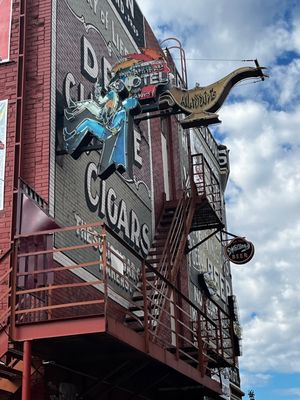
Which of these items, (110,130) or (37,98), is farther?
(37,98)

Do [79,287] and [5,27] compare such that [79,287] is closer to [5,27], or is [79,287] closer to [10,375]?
[10,375]

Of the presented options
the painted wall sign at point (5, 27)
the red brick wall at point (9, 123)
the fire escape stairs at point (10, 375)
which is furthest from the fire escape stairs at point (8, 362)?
the painted wall sign at point (5, 27)

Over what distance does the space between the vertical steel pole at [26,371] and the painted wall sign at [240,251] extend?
599 inches

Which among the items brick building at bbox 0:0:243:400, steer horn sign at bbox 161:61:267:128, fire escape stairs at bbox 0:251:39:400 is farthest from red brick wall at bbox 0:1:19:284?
steer horn sign at bbox 161:61:267:128

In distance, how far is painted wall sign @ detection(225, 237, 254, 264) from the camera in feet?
80.7

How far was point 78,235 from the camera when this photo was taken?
48.2 feet

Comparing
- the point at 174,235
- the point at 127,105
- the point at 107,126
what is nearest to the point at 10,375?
the point at 107,126

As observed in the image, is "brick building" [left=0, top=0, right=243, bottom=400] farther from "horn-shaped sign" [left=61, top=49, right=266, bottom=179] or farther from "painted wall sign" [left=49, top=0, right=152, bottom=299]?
"horn-shaped sign" [left=61, top=49, right=266, bottom=179]

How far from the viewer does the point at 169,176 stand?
2325cm

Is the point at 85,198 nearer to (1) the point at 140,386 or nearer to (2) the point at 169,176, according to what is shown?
(1) the point at 140,386

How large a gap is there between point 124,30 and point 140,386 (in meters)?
9.86

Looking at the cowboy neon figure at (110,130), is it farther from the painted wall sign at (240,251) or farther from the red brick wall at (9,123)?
the painted wall sign at (240,251)

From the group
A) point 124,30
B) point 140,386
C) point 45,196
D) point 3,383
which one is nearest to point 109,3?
point 124,30

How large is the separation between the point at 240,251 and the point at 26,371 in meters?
15.7
